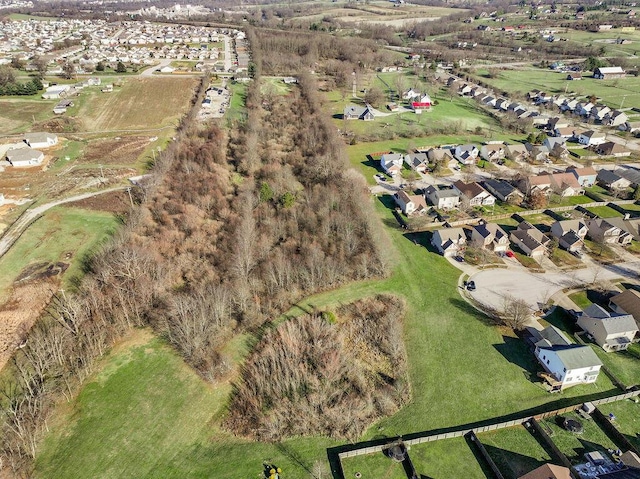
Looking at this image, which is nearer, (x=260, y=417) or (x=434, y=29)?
(x=260, y=417)

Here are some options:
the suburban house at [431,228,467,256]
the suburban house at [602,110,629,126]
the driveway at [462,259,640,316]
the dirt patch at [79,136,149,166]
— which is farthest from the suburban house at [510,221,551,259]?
the dirt patch at [79,136,149,166]

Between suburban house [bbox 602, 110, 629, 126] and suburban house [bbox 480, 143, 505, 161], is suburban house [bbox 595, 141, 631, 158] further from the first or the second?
suburban house [bbox 480, 143, 505, 161]

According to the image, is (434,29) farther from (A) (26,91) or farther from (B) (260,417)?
(B) (260,417)

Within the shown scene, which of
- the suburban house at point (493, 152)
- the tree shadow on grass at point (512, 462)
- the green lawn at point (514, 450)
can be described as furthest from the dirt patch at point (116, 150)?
the tree shadow on grass at point (512, 462)

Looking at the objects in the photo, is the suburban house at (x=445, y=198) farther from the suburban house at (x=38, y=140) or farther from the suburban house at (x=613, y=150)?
the suburban house at (x=38, y=140)

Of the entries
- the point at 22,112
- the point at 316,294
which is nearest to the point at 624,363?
the point at 316,294

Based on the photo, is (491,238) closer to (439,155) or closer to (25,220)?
(439,155)

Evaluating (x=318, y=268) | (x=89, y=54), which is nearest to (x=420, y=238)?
(x=318, y=268)
